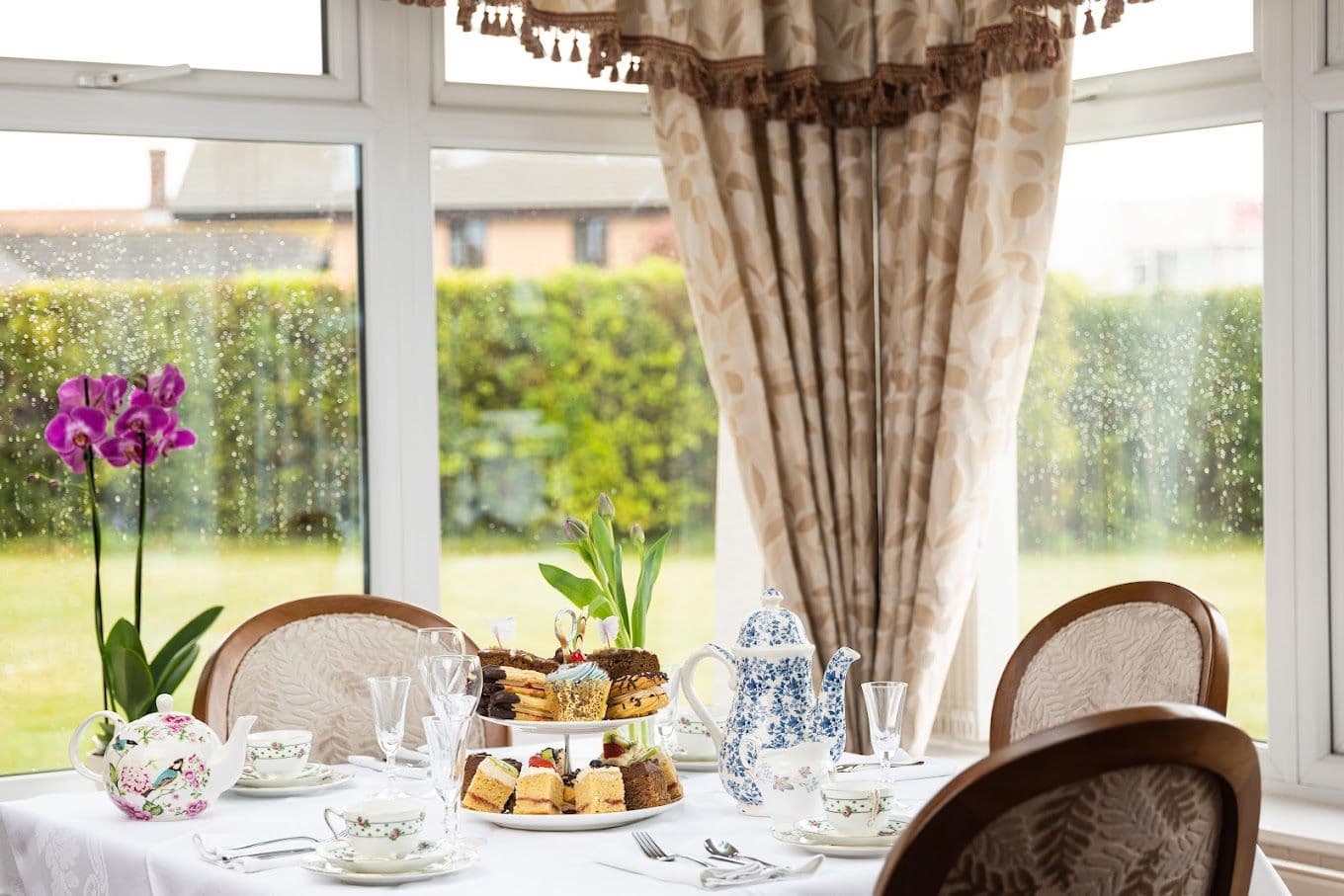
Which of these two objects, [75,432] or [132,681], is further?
[132,681]

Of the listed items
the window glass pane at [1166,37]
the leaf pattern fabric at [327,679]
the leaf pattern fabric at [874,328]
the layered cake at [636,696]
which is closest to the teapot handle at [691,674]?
the layered cake at [636,696]

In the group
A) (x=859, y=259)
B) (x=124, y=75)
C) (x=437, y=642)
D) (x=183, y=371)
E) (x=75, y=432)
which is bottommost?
(x=437, y=642)

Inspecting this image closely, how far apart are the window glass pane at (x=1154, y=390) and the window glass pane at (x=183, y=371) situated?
1489mm

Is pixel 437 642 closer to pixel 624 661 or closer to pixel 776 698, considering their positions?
pixel 624 661

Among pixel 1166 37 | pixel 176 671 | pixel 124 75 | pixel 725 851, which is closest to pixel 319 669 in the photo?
pixel 176 671

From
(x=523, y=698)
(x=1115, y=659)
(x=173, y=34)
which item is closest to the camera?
(x=523, y=698)

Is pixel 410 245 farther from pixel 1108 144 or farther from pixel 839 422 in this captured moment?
pixel 1108 144

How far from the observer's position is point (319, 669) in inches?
99.1

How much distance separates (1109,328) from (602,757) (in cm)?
178

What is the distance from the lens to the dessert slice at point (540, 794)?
1882 mm

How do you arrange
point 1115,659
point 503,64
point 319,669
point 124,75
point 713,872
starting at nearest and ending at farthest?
point 713,872, point 1115,659, point 319,669, point 124,75, point 503,64

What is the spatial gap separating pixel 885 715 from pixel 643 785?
0.99 feet

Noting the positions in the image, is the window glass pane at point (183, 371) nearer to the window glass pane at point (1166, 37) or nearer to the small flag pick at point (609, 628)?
the small flag pick at point (609, 628)

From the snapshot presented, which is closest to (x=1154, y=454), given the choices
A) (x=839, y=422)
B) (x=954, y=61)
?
(x=839, y=422)
